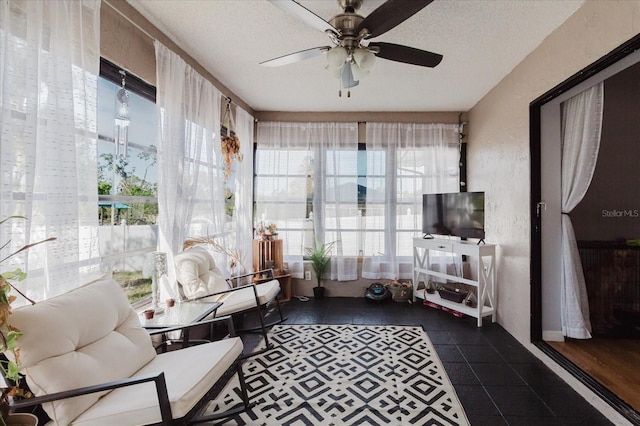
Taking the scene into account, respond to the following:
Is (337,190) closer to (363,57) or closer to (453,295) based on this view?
(453,295)

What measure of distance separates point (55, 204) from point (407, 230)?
12.5ft

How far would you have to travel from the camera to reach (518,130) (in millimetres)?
2959

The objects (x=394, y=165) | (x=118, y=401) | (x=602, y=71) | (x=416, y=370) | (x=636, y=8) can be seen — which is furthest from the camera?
(x=394, y=165)

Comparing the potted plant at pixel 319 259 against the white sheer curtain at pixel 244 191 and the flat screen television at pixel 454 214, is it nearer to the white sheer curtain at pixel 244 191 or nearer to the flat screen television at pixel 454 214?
the white sheer curtain at pixel 244 191

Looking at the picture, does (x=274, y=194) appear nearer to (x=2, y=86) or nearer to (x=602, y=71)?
(x=2, y=86)

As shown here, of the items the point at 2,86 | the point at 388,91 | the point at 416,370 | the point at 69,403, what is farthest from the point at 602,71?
the point at 69,403

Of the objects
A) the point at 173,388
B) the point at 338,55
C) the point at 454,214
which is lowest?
the point at 173,388

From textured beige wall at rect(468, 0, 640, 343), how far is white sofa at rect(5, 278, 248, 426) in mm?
2803

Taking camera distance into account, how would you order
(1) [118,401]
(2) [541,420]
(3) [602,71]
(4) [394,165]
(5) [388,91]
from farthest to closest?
(4) [394,165] < (5) [388,91] < (3) [602,71] < (2) [541,420] < (1) [118,401]

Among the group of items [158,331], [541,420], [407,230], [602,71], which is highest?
[602,71]

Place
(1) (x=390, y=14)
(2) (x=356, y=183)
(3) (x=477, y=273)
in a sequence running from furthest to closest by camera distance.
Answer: (2) (x=356, y=183) < (3) (x=477, y=273) < (1) (x=390, y=14)

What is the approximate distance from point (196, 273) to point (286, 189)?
206 cm

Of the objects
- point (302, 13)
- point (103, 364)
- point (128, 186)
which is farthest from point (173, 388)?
point (302, 13)

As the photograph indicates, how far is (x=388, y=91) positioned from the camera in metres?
3.51
